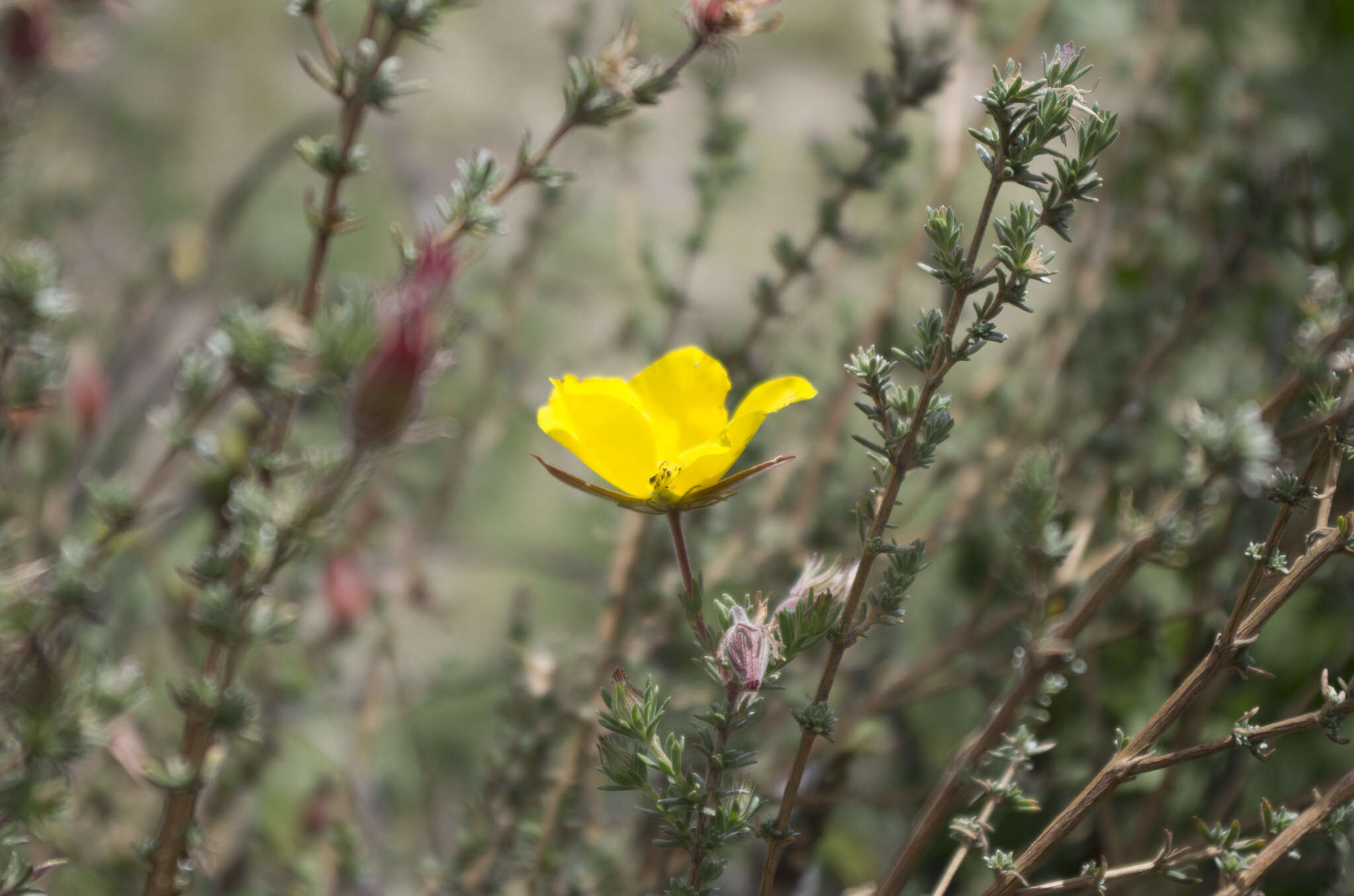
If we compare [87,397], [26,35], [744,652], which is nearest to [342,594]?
[87,397]

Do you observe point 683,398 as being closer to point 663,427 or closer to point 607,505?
point 663,427

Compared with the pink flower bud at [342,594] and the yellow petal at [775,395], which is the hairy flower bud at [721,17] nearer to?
the yellow petal at [775,395]

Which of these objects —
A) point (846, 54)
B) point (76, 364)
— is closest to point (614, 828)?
point (76, 364)

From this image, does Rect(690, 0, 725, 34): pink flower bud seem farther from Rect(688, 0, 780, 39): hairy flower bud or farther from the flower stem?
the flower stem

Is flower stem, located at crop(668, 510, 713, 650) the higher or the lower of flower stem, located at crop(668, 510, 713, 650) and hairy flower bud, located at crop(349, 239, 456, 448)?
the lower

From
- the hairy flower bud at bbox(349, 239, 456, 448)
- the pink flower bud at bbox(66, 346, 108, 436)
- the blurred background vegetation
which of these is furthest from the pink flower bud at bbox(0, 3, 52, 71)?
the hairy flower bud at bbox(349, 239, 456, 448)

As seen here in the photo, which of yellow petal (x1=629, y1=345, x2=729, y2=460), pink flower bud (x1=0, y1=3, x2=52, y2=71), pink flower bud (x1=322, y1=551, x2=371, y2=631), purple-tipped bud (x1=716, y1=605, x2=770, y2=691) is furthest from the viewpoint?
pink flower bud (x1=322, y1=551, x2=371, y2=631)

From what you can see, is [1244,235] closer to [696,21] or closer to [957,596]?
[957,596]
